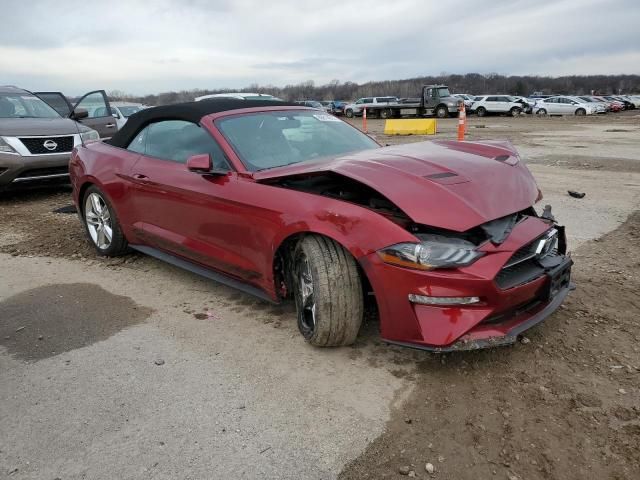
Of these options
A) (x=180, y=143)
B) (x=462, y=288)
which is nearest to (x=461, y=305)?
(x=462, y=288)

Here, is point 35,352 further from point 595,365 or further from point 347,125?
point 595,365

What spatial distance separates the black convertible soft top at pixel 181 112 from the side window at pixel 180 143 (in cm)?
6

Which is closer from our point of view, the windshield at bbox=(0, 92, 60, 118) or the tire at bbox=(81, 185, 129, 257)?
the tire at bbox=(81, 185, 129, 257)

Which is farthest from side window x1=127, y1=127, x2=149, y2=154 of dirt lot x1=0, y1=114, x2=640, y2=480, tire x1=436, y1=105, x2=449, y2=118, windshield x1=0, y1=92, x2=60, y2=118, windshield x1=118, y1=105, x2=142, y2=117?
tire x1=436, y1=105, x2=449, y2=118

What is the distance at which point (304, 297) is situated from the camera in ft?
10.8

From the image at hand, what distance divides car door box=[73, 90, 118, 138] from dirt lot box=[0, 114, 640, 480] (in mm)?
7670

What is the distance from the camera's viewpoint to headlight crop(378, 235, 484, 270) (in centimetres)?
269

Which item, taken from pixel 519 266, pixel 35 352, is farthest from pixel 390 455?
pixel 35 352

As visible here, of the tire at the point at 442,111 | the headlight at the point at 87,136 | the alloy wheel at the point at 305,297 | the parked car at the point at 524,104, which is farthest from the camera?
the parked car at the point at 524,104

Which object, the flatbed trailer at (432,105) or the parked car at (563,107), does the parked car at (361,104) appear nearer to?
the flatbed trailer at (432,105)

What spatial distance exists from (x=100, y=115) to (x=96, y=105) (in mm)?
234

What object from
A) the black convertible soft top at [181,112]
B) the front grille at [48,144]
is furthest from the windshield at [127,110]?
the black convertible soft top at [181,112]

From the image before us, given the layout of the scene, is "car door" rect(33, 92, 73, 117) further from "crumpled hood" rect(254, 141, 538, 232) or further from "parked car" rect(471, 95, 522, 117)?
"parked car" rect(471, 95, 522, 117)

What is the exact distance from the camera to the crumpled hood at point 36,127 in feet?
25.6
